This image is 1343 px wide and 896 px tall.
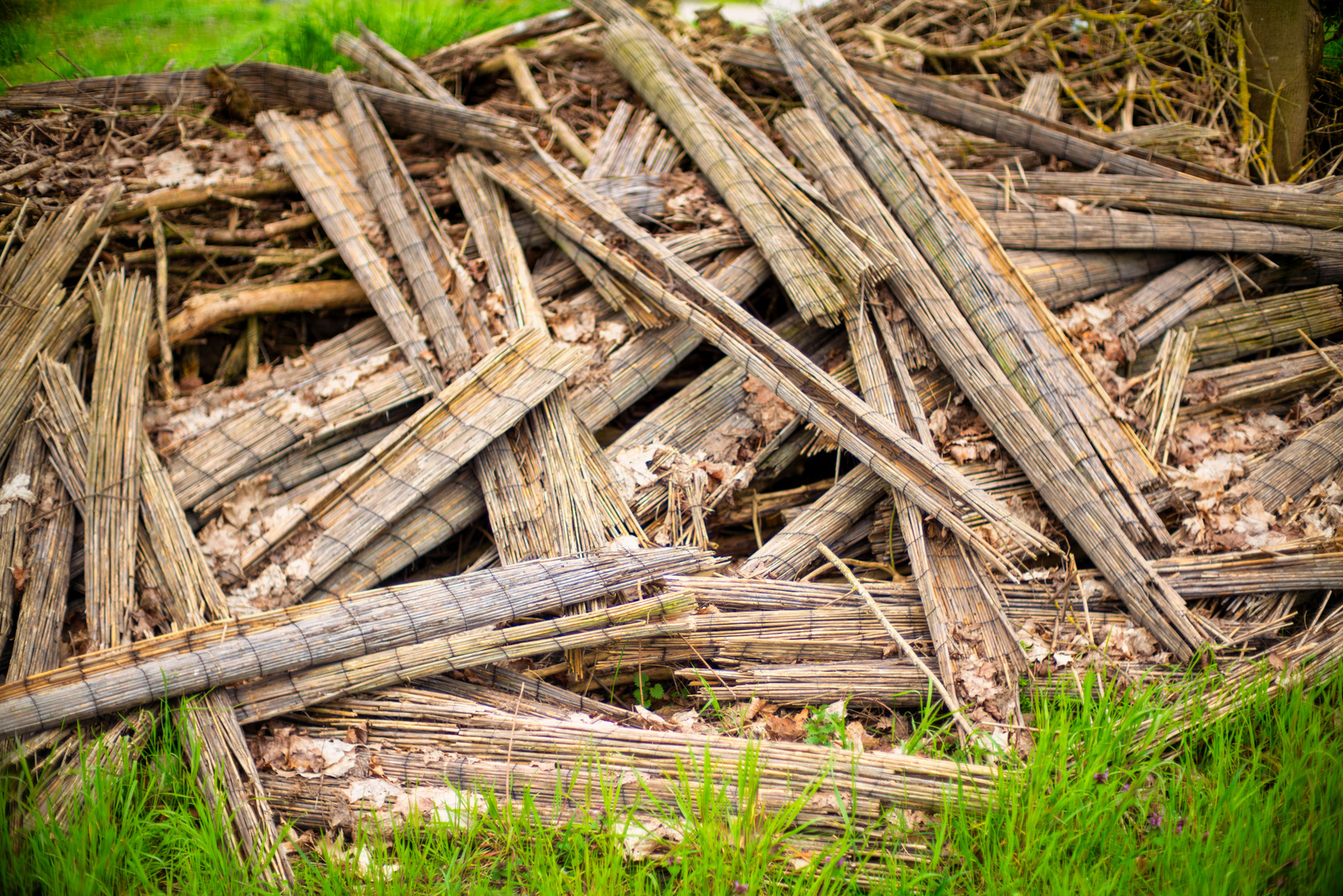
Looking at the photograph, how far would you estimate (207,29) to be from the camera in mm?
4453

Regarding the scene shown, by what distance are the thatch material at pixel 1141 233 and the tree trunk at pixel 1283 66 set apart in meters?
0.74

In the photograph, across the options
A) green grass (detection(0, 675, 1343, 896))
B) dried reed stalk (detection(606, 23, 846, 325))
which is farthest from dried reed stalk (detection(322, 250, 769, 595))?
green grass (detection(0, 675, 1343, 896))

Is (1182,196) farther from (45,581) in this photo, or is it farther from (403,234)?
(45,581)

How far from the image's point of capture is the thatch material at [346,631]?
2598 millimetres

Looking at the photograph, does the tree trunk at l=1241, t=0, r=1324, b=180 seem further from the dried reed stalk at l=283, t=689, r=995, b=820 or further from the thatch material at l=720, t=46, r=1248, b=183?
the dried reed stalk at l=283, t=689, r=995, b=820

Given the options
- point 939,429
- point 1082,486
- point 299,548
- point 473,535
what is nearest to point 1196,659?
point 1082,486

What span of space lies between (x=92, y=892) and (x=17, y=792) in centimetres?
51

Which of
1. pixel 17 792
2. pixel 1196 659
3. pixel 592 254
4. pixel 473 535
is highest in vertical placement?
pixel 592 254

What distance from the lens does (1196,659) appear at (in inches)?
112

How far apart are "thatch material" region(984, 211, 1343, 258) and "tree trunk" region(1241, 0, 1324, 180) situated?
0.74 metres

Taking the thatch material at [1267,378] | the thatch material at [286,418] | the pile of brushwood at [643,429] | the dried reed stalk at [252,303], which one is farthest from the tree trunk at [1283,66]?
the dried reed stalk at [252,303]

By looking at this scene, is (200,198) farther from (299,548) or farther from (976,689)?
(976,689)

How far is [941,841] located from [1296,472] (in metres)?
2.34

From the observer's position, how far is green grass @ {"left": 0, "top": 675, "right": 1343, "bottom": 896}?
2.25m
